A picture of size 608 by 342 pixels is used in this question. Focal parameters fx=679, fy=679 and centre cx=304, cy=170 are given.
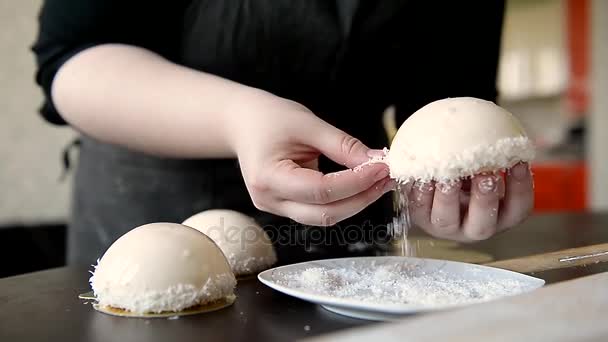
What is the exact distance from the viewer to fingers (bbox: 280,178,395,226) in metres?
0.66

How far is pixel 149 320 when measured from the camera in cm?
59

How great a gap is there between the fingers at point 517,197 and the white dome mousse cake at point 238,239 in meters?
0.27

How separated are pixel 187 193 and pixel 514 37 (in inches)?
144

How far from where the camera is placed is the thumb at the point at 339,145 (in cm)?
66

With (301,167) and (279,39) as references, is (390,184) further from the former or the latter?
(279,39)

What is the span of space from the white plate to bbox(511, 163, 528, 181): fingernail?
96 mm

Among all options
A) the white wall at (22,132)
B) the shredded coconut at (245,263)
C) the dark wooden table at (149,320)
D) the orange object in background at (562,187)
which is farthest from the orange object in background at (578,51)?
the shredded coconut at (245,263)

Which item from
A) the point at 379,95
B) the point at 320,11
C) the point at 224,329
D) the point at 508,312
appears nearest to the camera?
the point at 508,312

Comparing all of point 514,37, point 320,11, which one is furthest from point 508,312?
point 514,37

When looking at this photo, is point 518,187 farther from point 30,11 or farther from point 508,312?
point 30,11

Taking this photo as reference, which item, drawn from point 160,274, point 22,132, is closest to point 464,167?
point 160,274

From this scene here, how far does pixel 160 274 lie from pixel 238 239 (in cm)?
19

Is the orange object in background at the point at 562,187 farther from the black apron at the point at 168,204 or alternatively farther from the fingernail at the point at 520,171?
the fingernail at the point at 520,171

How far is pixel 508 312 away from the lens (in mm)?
431
